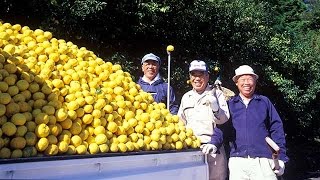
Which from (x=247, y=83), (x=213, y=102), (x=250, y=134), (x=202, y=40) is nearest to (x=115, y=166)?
(x=213, y=102)

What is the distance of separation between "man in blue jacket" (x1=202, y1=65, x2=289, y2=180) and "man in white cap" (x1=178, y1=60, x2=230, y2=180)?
12cm

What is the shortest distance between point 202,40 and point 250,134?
7655 millimetres

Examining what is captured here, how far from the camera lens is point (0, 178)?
6.84ft

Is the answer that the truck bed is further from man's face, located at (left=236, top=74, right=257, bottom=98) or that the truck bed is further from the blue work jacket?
man's face, located at (left=236, top=74, right=257, bottom=98)

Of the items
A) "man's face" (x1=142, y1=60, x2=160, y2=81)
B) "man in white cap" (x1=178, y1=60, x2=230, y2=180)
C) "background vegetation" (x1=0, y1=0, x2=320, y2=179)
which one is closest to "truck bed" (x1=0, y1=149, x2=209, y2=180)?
"man in white cap" (x1=178, y1=60, x2=230, y2=180)

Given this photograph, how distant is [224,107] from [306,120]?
13.4m

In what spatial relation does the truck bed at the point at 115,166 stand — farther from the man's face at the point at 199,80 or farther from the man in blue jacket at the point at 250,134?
the man's face at the point at 199,80

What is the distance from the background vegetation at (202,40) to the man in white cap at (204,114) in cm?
383

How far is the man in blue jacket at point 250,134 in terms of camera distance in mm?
4289

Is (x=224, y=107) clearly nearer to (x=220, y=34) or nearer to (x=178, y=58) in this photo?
(x=178, y=58)

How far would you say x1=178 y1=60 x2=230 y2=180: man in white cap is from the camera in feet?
14.4

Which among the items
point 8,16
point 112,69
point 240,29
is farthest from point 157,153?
point 240,29

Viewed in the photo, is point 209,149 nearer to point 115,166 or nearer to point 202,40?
point 115,166

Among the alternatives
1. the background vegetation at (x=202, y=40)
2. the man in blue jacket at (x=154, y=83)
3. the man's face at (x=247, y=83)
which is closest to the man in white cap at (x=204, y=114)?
the man's face at (x=247, y=83)
